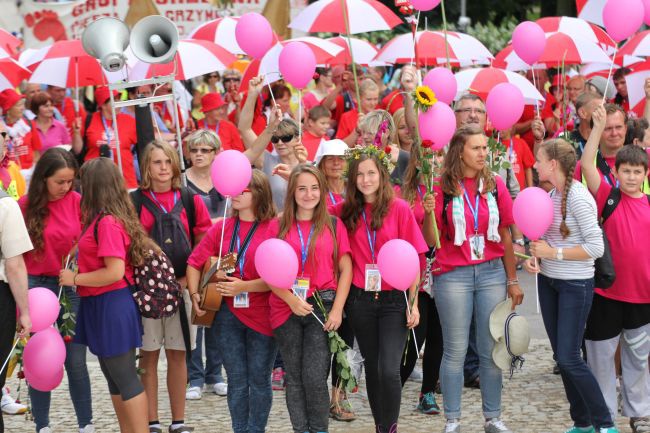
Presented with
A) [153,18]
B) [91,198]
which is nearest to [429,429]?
[91,198]

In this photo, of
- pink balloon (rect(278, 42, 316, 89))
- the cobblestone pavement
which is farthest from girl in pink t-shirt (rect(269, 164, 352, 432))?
pink balloon (rect(278, 42, 316, 89))

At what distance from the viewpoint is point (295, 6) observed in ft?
55.8

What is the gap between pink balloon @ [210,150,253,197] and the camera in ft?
21.1

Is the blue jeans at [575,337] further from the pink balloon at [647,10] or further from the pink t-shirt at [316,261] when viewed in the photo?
the pink balloon at [647,10]

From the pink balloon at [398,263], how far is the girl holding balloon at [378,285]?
194 mm

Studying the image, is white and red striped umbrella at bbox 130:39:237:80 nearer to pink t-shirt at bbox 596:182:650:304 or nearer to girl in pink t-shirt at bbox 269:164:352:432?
girl in pink t-shirt at bbox 269:164:352:432

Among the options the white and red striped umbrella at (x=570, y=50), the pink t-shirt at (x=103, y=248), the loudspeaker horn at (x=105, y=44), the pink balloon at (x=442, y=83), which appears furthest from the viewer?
the white and red striped umbrella at (x=570, y=50)

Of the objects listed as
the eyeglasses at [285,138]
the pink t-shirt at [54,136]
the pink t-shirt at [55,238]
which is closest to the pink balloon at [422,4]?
the eyeglasses at [285,138]

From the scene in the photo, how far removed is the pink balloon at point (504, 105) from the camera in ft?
24.0

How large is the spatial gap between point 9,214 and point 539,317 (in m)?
5.76

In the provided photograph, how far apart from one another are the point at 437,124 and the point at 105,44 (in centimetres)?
249

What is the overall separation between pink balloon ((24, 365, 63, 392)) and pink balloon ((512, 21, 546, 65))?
4405 millimetres

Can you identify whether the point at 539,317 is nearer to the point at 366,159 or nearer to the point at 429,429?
the point at 429,429

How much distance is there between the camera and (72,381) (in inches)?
276
